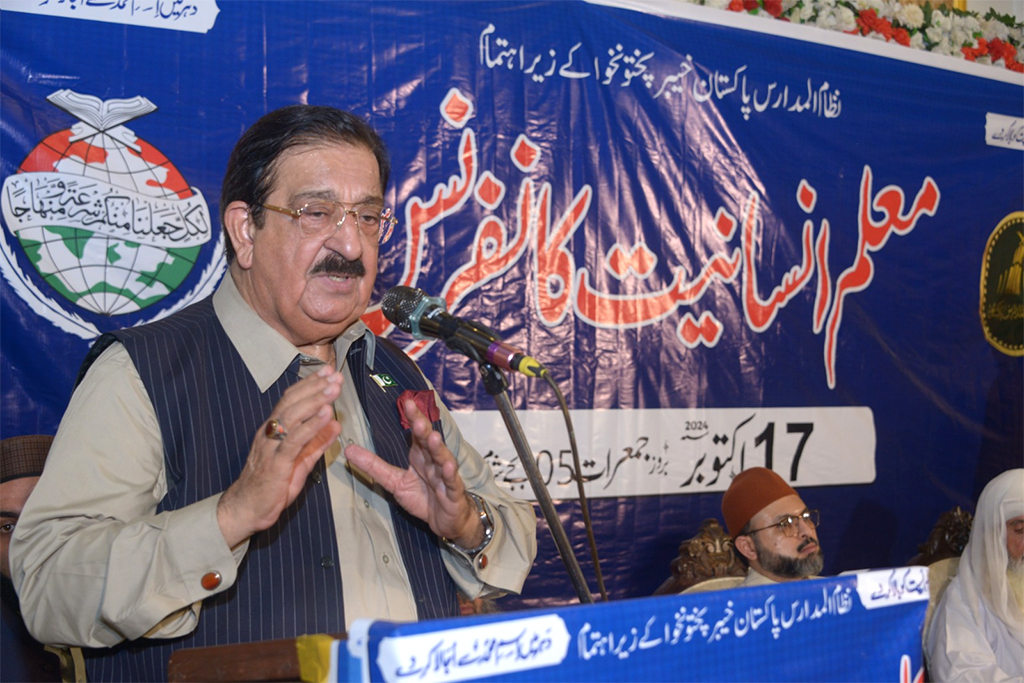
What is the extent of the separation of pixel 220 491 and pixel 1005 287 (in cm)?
389

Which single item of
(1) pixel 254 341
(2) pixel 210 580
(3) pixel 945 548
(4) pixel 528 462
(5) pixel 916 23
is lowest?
(3) pixel 945 548

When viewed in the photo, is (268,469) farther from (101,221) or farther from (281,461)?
(101,221)

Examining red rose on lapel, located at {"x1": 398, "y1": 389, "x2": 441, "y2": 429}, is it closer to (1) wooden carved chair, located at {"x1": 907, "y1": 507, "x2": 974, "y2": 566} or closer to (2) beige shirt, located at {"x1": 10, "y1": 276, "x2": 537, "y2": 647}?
(2) beige shirt, located at {"x1": 10, "y1": 276, "x2": 537, "y2": 647}

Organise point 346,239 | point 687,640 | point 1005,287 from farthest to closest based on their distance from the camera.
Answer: point 1005,287 → point 346,239 → point 687,640

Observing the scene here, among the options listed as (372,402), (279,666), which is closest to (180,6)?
(372,402)

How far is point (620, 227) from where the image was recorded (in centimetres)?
322

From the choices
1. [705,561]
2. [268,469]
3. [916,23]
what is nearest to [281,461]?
[268,469]

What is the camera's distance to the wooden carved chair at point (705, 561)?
2982 millimetres

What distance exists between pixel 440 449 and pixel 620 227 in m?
2.07

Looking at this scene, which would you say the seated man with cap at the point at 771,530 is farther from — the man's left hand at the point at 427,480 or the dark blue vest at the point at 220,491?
the man's left hand at the point at 427,480

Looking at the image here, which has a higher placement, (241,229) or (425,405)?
(241,229)

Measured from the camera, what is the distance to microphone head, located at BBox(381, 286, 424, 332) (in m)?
1.41

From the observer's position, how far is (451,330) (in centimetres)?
136

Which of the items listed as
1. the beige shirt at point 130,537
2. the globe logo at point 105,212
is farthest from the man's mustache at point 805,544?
the globe logo at point 105,212
